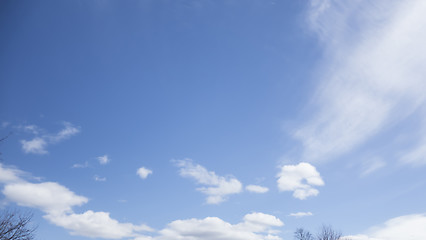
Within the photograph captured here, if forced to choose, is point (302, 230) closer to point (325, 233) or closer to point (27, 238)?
point (325, 233)

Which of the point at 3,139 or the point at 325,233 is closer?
the point at 3,139

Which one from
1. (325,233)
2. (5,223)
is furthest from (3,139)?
(325,233)

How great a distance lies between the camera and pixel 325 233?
1916 inches

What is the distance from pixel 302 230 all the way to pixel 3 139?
54703 mm

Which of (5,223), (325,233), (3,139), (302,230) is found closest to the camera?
(3,139)

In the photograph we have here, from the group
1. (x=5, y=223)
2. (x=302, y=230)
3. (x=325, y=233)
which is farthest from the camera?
(x=302, y=230)

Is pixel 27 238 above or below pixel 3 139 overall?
below

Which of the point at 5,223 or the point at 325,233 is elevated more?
the point at 325,233

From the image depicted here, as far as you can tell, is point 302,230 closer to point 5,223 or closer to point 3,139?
point 5,223

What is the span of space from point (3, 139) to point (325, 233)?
2098 inches

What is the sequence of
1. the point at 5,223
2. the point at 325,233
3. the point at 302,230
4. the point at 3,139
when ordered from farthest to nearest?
the point at 302,230
the point at 325,233
the point at 5,223
the point at 3,139

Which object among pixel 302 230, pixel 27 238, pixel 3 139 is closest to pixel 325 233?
pixel 302 230

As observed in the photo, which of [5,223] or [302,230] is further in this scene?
[302,230]

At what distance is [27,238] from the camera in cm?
2206
